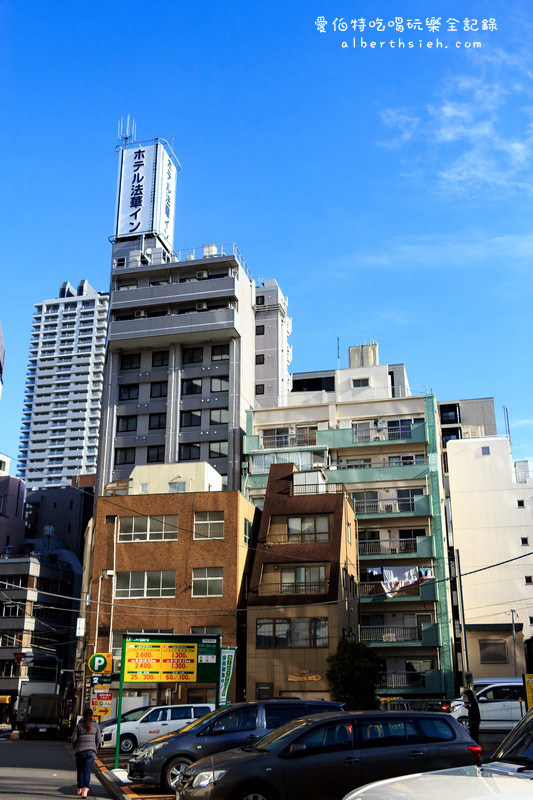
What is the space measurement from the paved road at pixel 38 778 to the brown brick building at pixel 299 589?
15.7 meters

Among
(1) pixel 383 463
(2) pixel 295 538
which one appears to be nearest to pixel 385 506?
(1) pixel 383 463

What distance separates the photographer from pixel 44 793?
1487cm

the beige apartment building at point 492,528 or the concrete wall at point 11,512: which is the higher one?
the concrete wall at point 11,512

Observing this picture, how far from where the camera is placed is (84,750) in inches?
595

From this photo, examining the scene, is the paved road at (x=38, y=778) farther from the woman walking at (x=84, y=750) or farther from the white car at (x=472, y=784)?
the white car at (x=472, y=784)

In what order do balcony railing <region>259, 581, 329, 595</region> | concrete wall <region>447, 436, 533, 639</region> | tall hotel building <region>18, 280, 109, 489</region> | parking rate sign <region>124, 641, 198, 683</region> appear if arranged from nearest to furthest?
parking rate sign <region>124, 641, 198, 683</region> < balcony railing <region>259, 581, 329, 595</region> < concrete wall <region>447, 436, 533, 639</region> < tall hotel building <region>18, 280, 109, 489</region>

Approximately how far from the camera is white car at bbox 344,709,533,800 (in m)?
5.34

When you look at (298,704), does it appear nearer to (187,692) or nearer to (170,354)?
(187,692)

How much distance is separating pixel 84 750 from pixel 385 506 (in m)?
42.2

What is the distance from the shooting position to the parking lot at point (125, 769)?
49.1 feet

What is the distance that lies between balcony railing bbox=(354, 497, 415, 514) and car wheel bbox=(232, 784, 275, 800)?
145 ft

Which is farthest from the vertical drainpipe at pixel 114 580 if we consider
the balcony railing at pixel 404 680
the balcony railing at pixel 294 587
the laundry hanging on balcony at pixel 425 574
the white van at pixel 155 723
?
the laundry hanging on balcony at pixel 425 574

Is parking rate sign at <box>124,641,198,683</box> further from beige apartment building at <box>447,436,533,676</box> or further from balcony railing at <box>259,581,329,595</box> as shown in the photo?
beige apartment building at <box>447,436,533,676</box>

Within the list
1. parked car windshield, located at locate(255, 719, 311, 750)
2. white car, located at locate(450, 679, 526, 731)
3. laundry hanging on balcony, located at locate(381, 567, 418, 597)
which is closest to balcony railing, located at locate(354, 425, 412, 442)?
laundry hanging on balcony, located at locate(381, 567, 418, 597)
